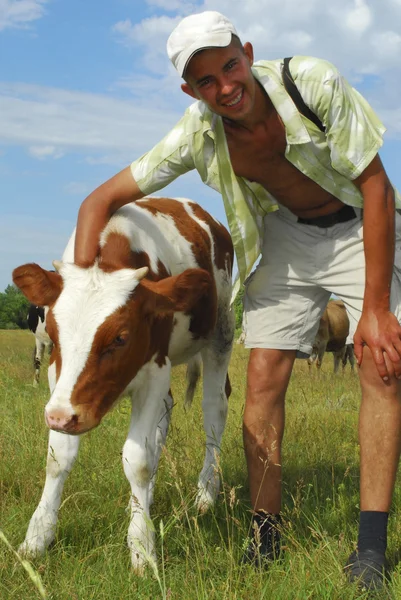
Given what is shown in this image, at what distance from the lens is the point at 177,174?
4.13 m

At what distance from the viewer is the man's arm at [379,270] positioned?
138 inches

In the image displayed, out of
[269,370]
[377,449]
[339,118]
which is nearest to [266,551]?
[377,449]

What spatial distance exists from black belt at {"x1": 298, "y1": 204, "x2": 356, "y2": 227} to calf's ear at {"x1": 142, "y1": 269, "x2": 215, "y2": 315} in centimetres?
65

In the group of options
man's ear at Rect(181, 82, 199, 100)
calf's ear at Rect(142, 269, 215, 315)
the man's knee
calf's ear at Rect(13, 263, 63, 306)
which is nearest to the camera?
man's ear at Rect(181, 82, 199, 100)

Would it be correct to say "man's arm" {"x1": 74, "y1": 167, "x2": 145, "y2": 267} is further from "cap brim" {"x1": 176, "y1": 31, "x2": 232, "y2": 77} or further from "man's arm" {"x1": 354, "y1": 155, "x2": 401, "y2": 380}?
"man's arm" {"x1": 354, "y1": 155, "x2": 401, "y2": 380}

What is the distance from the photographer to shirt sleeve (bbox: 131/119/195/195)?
13.2ft

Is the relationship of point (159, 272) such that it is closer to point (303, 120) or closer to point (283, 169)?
point (283, 169)

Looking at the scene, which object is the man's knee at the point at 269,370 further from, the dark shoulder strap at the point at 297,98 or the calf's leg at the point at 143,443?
the dark shoulder strap at the point at 297,98

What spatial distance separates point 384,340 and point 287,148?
3.34 ft

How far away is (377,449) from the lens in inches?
141

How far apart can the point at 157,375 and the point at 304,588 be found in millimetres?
1498

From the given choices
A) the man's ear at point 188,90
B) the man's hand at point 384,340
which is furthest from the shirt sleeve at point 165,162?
the man's hand at point 384,340

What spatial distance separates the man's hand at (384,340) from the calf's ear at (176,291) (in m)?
0.91

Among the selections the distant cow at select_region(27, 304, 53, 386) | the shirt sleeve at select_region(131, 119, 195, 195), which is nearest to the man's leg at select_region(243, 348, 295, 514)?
the shirt sleeve at select_region(131, 119, 195, 195)
